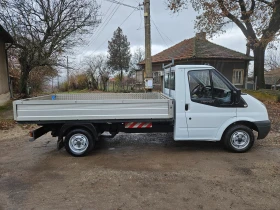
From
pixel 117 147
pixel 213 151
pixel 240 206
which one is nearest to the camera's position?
pixel 240 206

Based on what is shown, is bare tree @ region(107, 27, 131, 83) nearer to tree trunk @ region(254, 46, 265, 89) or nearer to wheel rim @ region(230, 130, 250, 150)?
tree trunk @ region(254, 46, 265, 89)

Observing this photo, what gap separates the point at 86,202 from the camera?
10.9 feet

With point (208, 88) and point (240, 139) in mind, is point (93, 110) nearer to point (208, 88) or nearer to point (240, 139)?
point (208, 88)

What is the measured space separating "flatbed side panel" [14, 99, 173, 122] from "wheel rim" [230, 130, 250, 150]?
5.18 feet

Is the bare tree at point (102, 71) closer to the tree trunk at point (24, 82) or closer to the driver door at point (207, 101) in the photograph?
the tree trunk at point (24, 82)

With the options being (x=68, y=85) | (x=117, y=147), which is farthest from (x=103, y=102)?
(x=68, y=85)

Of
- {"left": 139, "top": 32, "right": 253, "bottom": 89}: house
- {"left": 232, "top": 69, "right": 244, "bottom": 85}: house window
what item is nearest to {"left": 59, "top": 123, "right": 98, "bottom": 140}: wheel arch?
{"left": 139, "top": 32, "right": 253, "bottom": 89}: house

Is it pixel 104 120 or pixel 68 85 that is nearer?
pixel 104 120

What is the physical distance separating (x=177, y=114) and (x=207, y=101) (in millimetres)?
730

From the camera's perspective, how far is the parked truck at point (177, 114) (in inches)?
194

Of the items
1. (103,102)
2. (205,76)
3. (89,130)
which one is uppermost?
(205,76)

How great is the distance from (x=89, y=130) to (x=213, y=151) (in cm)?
298

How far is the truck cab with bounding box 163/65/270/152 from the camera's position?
5074 mm

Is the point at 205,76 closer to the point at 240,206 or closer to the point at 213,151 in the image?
the point at 213,151
